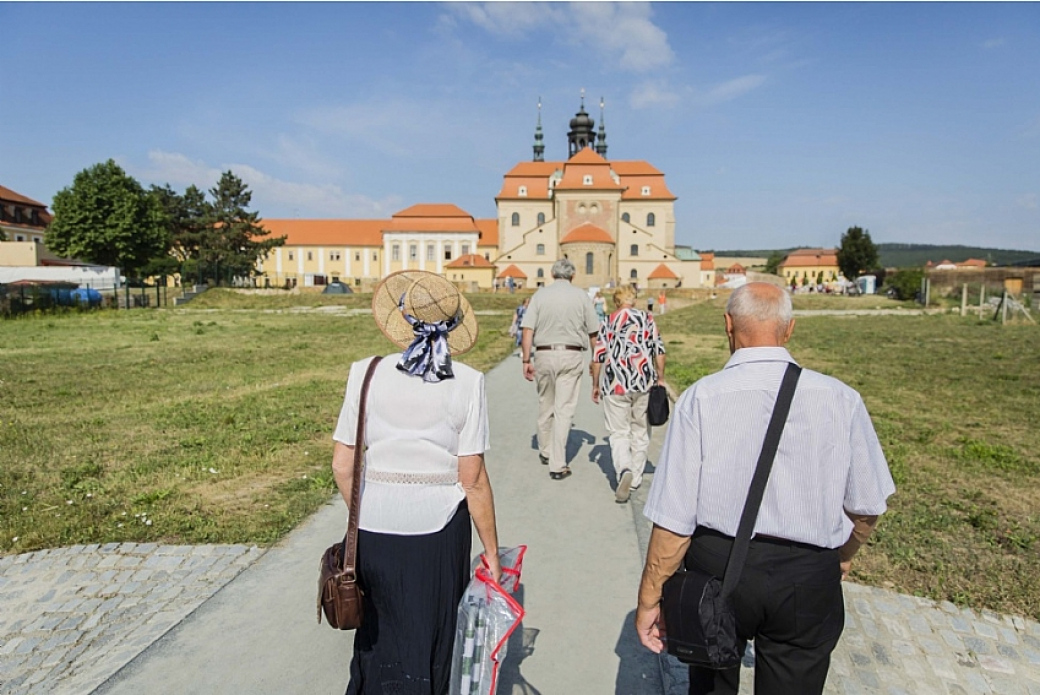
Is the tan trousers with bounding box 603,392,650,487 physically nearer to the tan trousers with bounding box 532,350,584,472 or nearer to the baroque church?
the tan trousers with bounding box 532,350,584,472

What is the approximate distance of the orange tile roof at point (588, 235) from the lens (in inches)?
2660

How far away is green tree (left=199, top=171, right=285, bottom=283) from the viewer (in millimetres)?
69062

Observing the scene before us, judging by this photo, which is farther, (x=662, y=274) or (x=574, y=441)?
(x=662, y=274)

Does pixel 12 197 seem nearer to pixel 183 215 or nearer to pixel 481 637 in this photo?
pixel 183 215

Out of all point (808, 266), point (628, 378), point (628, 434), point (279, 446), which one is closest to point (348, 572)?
point (628, 378)

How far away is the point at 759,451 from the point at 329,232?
99.6m

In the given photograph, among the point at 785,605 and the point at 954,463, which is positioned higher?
the point at 785,605

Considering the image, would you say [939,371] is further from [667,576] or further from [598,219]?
[598,219]

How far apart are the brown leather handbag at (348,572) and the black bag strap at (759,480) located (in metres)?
1.33

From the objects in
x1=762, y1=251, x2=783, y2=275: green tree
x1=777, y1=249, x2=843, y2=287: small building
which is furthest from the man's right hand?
x1=762, y1=251, x2=783, y2=275: green tree

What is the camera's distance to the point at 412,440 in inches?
104

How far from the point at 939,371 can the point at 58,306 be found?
128 feet

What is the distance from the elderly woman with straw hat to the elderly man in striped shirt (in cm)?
82

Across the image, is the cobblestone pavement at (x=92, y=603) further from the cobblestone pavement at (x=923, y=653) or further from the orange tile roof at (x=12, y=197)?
the orange tile roof at (x=12, y=197)
